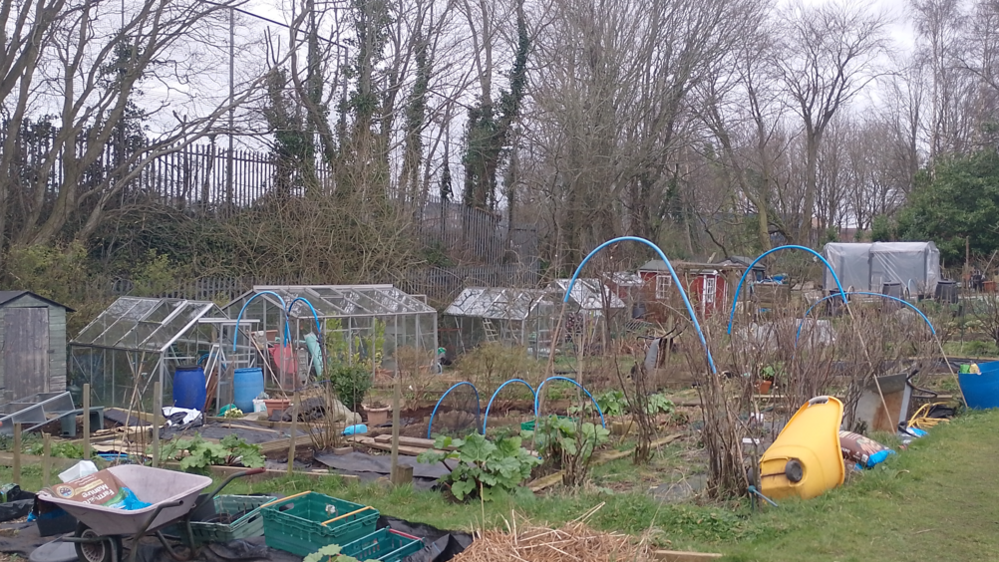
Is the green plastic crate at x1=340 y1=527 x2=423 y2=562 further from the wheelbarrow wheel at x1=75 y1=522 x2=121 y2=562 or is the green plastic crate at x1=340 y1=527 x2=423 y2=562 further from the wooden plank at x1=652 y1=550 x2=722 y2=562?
the wooden plank at x1=652 y1=550 x2=722 y2=562

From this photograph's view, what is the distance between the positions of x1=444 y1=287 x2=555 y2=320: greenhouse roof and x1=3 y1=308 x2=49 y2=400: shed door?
25.4ft

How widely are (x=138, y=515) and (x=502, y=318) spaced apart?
11.9 meters

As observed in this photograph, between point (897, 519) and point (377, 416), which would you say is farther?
point (377, 416)

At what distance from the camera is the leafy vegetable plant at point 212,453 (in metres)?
7.58

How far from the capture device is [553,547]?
4.74 m

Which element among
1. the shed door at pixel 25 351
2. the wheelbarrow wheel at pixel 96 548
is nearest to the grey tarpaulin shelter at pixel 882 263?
the shed door at pixel 25 351

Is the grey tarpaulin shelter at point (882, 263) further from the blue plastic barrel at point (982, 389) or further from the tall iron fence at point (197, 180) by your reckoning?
the blue plastic barrel at point (982, 389)

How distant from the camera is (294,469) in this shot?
7965 millimetres

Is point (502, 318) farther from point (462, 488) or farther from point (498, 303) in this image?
point (462, 488)

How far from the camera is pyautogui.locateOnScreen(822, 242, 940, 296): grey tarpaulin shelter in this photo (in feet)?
91.2

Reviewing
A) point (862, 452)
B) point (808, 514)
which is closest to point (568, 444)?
point (808, 514)

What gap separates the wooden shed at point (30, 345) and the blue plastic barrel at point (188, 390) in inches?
62.4

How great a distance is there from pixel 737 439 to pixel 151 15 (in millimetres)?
14975

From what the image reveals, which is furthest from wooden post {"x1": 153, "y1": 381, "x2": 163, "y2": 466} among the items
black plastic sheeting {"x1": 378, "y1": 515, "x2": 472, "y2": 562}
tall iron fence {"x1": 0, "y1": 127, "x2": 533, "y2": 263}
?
tall iron fence {"x1": 0, "y1": 127, "x2": 533, "y2": 263}
